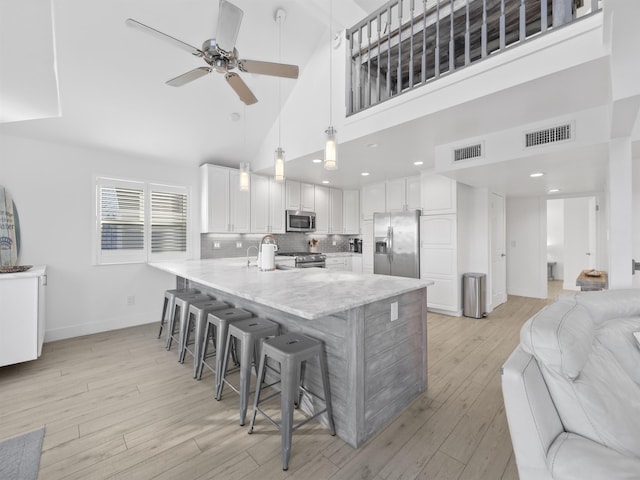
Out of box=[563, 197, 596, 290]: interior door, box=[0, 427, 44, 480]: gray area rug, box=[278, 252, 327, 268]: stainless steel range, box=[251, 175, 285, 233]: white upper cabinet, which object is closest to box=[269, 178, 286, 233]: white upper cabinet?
box=[251, 175, 285, 233]: white upper cabinet

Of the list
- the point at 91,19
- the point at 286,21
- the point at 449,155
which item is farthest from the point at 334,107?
the point at 91,19

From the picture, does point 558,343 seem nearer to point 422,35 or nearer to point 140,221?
point 422,35

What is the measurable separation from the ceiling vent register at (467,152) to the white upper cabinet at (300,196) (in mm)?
3043

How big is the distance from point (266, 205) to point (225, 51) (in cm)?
324

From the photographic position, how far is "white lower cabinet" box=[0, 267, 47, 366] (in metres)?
2.74

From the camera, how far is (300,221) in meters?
5.81

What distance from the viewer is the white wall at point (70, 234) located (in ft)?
11.4

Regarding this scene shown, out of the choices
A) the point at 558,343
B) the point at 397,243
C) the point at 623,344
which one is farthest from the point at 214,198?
the point at 623,344

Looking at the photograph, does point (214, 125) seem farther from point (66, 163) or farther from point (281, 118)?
point (66, 163)

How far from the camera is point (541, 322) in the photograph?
1245mm

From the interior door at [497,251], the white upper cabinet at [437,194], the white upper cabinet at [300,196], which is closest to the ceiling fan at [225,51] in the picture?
the white upper cabinet at [300,196]

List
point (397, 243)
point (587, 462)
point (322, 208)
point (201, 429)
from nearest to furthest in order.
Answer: point (587, 462) → point (201, 429) → point (397, 243) → point (322, 208)

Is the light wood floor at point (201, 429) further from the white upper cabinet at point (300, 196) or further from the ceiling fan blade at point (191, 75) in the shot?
the white upper cabinet at point (300, 196)

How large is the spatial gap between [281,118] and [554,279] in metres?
→ 8.34
